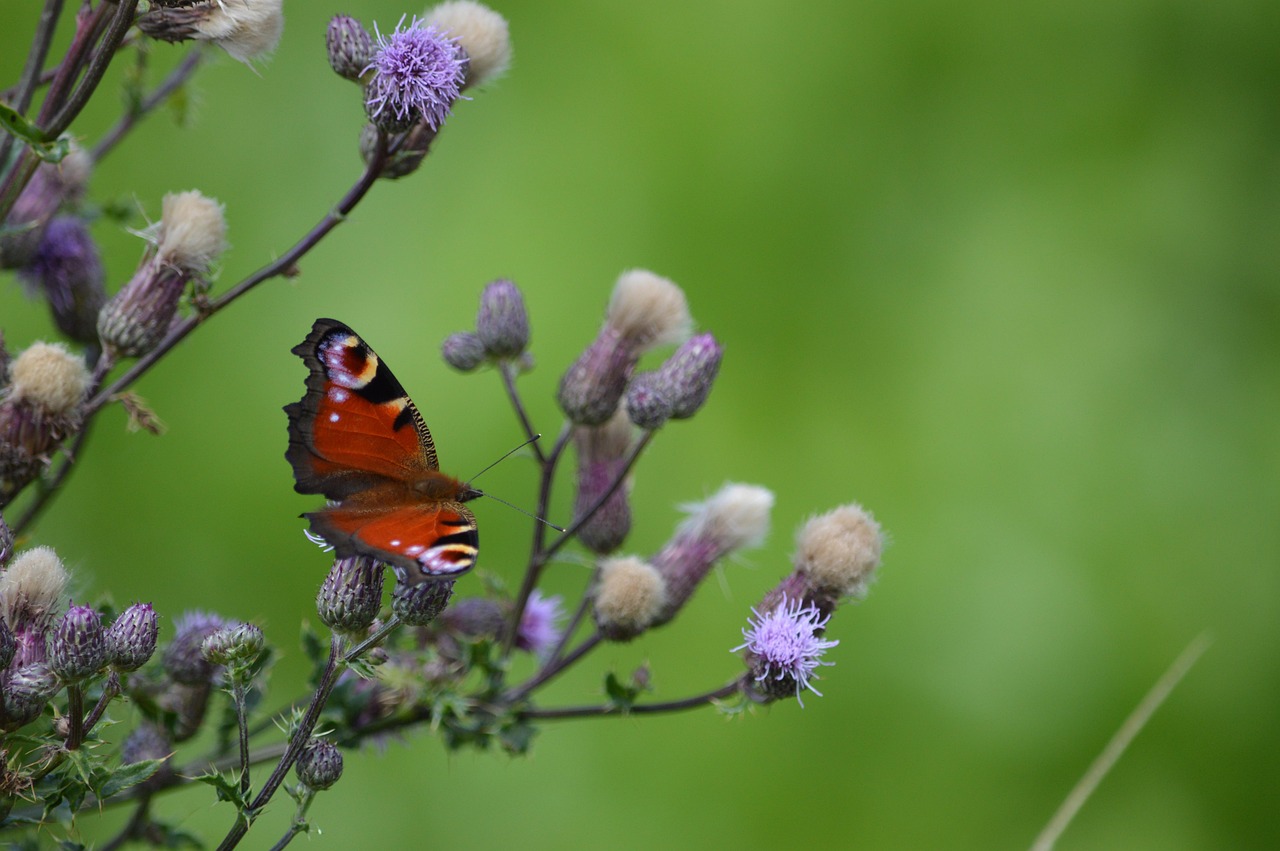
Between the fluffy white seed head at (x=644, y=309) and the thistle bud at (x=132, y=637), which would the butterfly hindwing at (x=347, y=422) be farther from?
the fluffy white seed head at (x=644, y=309)

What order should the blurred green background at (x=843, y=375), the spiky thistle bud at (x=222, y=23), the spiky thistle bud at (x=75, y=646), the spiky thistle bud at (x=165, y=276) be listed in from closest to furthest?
1. the spiky thistle bud at (x=75, y=646)
2. the spiky thistle bud at (x=222, y=23)
3. the spiky thistle bud at (x=165, y=276)
4. the blurred green background at (x=843, y=375)

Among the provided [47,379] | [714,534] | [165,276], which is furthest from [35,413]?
[714,534]

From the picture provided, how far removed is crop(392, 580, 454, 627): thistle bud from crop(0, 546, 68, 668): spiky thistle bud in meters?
0.21

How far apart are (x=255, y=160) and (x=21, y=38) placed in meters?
0.34

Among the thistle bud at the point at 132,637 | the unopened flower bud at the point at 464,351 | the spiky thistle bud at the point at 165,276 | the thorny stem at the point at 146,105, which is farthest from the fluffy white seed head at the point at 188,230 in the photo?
the thistle bud at the point at 132,637

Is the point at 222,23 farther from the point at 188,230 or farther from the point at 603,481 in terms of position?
the point at 603,481

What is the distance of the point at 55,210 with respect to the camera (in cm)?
98

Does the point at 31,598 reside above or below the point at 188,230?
below

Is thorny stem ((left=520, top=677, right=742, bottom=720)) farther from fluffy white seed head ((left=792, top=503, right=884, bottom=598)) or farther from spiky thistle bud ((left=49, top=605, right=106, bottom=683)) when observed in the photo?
spiky thistle bud ((left=49, top=605, right=106, bottom=683))

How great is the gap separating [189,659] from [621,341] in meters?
0.47

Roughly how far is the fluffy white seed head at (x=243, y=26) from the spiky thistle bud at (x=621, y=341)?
0.38m

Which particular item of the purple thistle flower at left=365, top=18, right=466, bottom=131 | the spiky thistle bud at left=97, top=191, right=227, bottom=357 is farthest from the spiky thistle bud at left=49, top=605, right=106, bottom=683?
the purple thistle flower at left=365, top=18, right=466, bottom=131

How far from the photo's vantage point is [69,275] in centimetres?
106

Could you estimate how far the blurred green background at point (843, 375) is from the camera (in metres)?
1.70
